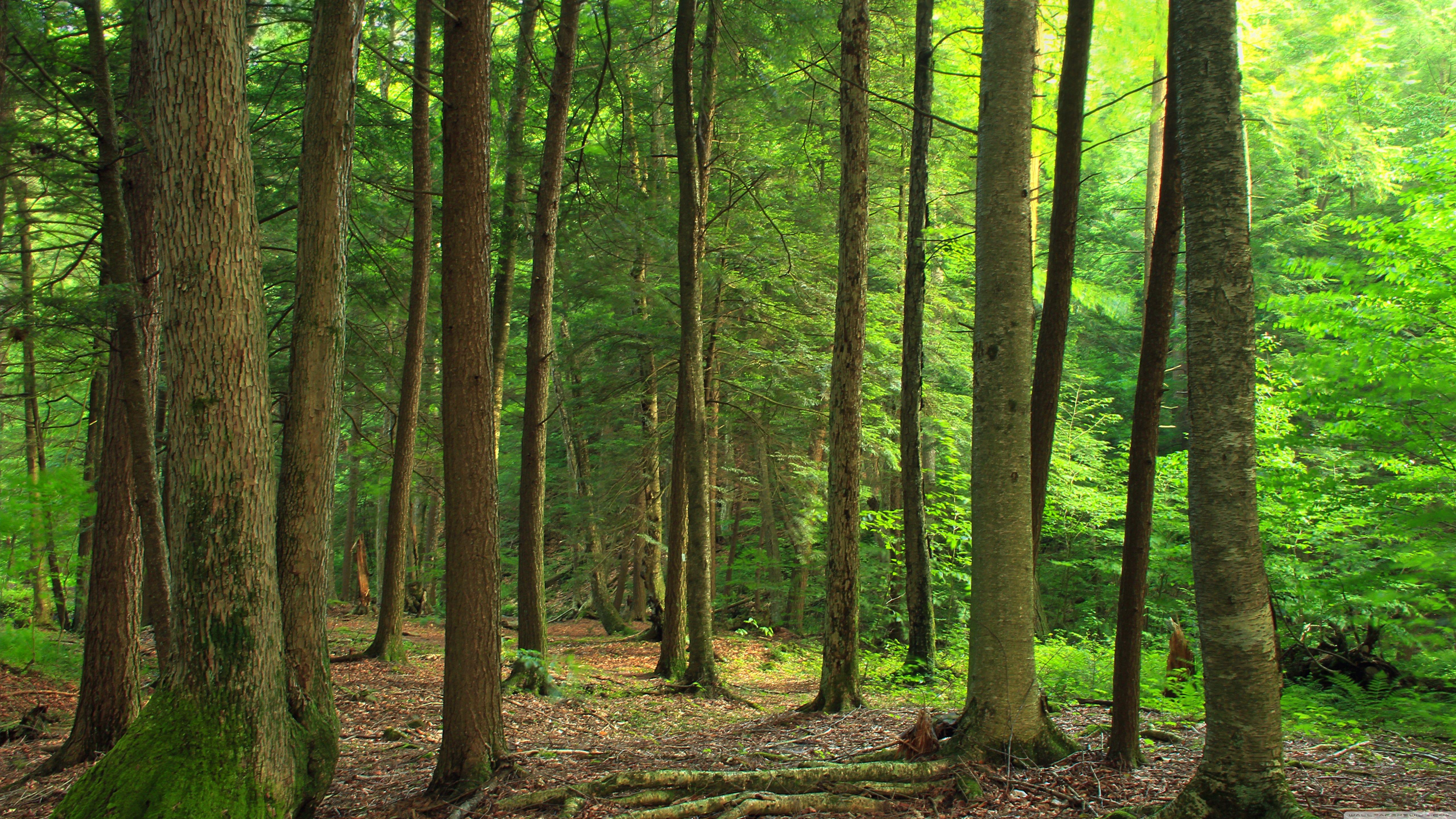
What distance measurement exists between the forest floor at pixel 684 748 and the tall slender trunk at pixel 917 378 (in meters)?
1.12

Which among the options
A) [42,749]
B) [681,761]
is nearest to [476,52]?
[681,761]

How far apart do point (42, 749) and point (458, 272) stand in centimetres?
635

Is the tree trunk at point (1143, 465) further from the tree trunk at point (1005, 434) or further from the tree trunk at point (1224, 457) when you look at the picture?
the tree trunk at point (1224, 457)

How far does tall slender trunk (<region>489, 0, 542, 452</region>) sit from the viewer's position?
1017 centimetres

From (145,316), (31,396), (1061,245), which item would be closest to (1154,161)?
(1061,245)

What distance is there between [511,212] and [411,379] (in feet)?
8.75

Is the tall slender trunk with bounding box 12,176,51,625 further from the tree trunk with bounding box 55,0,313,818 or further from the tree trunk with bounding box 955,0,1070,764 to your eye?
the tree trunk with bounding box 955,0,1070,764

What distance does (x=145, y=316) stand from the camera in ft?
22.2

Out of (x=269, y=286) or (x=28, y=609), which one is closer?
(x=269, y=286)

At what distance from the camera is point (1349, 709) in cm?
681

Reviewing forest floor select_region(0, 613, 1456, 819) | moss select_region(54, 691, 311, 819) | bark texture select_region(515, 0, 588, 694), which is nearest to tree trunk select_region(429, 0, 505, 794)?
forest floor select_region(0, 613, 1456, 819)

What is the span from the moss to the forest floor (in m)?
1.04

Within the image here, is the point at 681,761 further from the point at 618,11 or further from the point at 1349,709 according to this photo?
the point at 618,11

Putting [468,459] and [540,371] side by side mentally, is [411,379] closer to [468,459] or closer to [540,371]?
[540,371]
